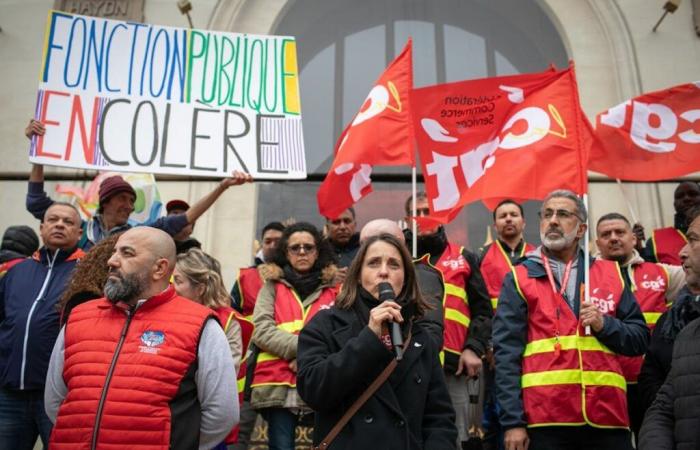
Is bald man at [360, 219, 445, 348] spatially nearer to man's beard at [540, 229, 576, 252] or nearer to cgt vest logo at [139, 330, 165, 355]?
man's beard at [540, 229, 576, 252]

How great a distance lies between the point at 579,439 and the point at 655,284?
1.62 metres

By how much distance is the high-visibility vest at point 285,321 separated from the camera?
4.24 metres

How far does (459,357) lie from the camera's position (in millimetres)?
4496

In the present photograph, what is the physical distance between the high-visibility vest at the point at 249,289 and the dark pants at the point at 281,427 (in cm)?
107

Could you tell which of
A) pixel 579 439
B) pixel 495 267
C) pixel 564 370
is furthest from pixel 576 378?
pixel 495 267

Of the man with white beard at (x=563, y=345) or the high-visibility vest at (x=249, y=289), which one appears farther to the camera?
the high-visibility vest at (x=249, y=289)

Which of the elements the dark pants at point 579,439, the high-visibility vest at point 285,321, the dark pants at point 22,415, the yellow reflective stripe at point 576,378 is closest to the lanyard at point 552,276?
the yellow reflective stripe at point 576,378

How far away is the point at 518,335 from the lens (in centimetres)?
373

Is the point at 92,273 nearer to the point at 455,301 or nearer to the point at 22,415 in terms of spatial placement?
the point at 22,415

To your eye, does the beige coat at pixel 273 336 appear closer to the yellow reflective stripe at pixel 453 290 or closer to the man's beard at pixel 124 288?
the yellow reflective stripe at pixel 453 290

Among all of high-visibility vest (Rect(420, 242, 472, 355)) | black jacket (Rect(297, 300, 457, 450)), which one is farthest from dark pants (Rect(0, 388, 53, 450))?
high-visibility vest (Rect(420, 242, 472, 355))

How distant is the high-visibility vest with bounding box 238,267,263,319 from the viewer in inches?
203

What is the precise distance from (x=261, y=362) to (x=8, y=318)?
4.96 feet

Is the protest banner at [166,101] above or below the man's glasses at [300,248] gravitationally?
above
